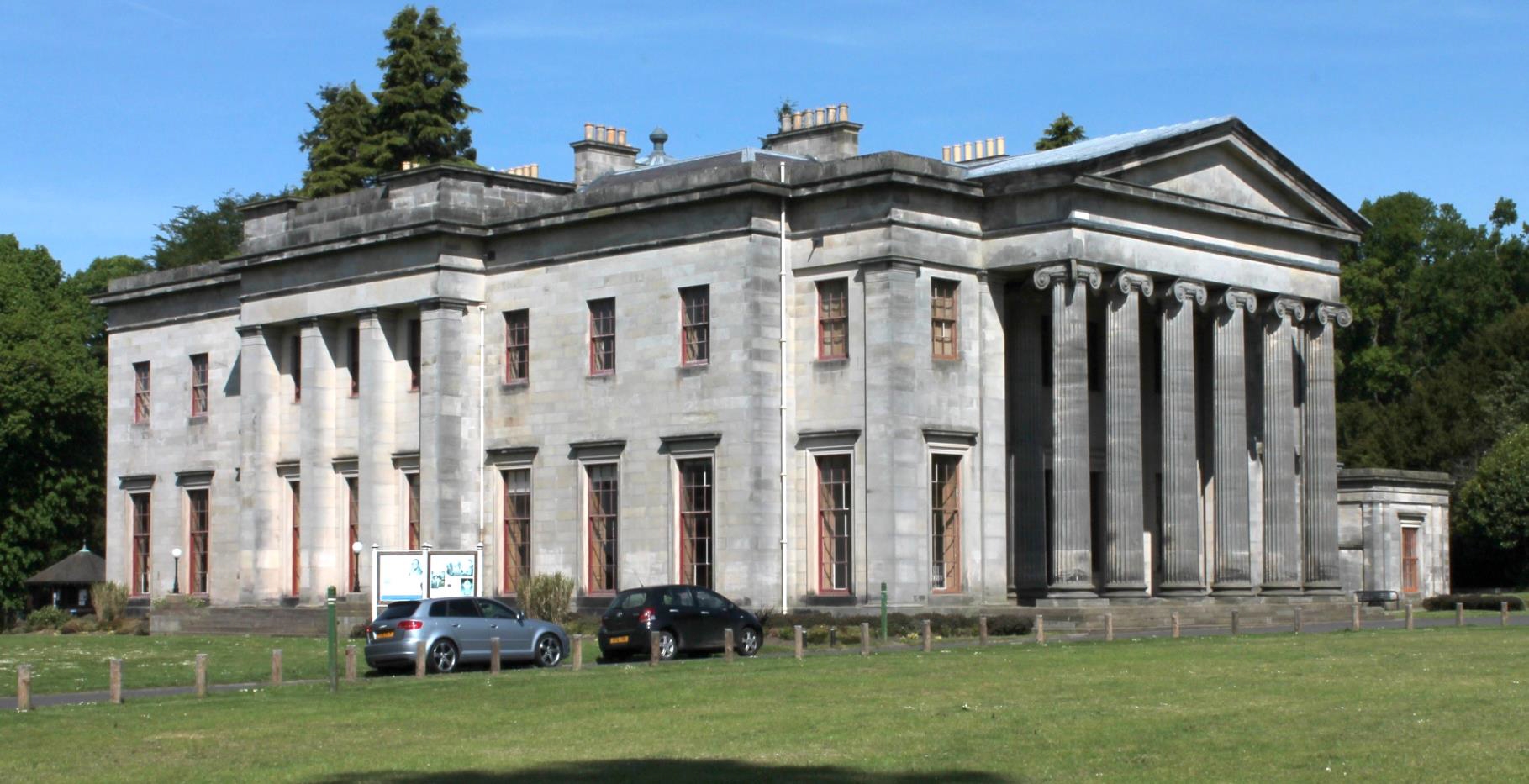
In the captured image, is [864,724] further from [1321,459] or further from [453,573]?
[1321,459]

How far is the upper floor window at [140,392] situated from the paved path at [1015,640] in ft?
97.7

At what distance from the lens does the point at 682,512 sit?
51.0m

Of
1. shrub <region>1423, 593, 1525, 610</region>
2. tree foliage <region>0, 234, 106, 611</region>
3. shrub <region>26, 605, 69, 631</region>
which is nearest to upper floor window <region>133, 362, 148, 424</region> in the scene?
shrub <region>26, 605, 69, 631</region>

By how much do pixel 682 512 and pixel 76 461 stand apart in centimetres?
3629

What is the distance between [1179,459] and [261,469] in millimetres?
24713

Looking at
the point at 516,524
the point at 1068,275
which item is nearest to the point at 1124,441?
the point at 1068,275

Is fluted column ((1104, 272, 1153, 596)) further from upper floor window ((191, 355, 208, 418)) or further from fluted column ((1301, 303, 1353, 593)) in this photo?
upper floor window ((191, 355, 208, 418))

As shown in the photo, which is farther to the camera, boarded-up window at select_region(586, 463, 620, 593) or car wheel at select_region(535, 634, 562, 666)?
boarded-up window at select_region(586, 463, 620, 593)

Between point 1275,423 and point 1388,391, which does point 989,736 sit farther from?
point 1388,391

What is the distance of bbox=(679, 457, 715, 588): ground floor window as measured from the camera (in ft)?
166

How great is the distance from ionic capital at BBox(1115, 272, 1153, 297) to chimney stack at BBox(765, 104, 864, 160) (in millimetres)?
9666

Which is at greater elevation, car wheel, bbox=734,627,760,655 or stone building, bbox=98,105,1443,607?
stone building, bbox=98,105,1443,607

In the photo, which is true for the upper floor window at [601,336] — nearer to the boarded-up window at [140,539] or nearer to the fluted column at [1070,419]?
the fluted column at [1070,419]

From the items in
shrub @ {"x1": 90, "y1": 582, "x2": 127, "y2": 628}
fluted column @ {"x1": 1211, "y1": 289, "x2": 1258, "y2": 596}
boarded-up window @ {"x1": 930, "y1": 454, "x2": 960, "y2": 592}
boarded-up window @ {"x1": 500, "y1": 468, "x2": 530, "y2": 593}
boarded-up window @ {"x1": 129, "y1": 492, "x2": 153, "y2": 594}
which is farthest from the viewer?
boarded-up window @ {"x1": 129, "y1": 492, "x2": 153, "y2": 594}
